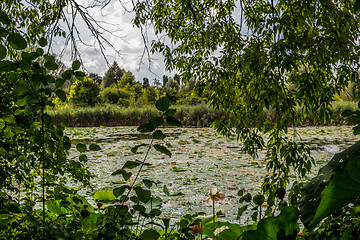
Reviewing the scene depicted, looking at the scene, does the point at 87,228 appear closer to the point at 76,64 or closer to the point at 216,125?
the point at 76,64

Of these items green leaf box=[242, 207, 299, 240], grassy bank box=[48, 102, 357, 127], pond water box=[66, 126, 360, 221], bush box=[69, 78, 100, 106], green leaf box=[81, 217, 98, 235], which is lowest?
pond water box=[66, 126, 360, 221]

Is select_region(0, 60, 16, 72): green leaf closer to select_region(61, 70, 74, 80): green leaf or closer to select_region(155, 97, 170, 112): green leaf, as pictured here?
select_region(61, 70, 74, 80): green leaf

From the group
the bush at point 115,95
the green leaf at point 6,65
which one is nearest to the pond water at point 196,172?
the green leaf at point 6,65

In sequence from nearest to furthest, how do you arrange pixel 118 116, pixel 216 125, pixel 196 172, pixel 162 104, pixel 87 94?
pixel 162 104
pixel 216 125
pixel 196 172
pixel 118 116
pixel 87 94

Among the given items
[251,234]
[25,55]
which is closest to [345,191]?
[251,234]

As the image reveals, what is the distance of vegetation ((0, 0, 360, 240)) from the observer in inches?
28.5

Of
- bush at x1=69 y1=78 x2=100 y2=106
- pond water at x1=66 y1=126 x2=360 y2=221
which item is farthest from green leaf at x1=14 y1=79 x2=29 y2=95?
bush at x1=69 y1=78 x2=100 y2=106

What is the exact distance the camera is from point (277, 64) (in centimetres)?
173

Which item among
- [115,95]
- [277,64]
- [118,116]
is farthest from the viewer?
[115,95]

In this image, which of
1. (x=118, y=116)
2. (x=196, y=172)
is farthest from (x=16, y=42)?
(x=118, y=116)

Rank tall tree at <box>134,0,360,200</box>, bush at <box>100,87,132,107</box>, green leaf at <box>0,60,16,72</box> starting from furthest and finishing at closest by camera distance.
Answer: bush at <box>100,87,132,107</box>, tall tree at <box>134,0,360,200</box>, green leaf at <box>0,60,16,72</box>

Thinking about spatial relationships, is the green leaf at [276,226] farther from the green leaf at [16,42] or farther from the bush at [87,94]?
the bush at [87,94]

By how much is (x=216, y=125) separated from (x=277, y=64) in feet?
3.50

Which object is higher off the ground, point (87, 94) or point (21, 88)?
point (87, 94)
